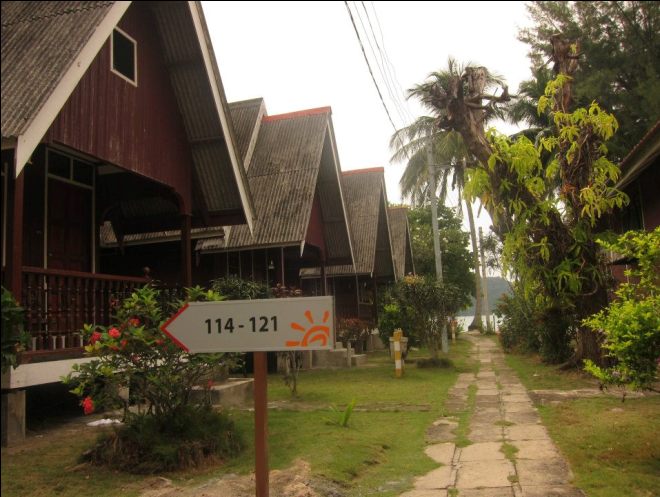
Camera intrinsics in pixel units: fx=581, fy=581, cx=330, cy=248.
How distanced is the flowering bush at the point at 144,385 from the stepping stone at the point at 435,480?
209 centimetres

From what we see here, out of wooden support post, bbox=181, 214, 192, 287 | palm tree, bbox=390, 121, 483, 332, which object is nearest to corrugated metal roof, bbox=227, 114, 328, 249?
wooden support post, bbox=181, 214, 192, 287

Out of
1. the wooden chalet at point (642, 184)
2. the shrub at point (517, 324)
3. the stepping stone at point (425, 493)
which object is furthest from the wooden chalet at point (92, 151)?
Answer: the shrub at point (517, 324)

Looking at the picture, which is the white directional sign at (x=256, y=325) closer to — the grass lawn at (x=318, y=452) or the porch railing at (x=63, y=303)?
the grass lawn at (x=318, y=452)

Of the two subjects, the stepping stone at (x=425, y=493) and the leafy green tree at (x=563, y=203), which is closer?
the stepping stone at (x=425, y=493)

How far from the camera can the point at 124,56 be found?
916 cm

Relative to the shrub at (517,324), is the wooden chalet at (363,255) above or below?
above

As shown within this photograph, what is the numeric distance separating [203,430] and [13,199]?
321 cm

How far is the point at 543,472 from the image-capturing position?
5.65m

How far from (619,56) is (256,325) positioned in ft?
76.6

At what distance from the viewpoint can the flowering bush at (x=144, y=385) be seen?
591cm

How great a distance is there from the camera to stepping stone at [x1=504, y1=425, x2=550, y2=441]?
714cm

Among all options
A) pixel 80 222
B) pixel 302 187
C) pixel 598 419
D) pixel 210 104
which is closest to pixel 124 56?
pixel 210 104

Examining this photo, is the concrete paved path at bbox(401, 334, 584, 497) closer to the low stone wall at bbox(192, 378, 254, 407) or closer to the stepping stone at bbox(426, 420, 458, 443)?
the stepping stone at bbox(426, 420, 458, 443)

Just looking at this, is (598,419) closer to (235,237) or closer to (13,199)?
(13,199)
